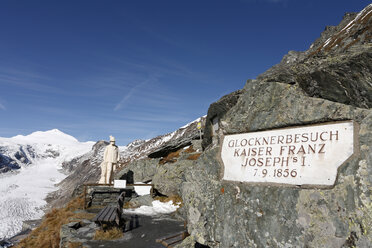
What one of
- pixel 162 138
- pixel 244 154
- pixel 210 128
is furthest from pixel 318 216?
pixel 162 138

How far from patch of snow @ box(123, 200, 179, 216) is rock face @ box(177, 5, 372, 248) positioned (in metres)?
7.94

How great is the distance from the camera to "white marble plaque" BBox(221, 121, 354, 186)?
10.4 feet

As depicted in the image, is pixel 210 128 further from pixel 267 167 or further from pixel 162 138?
pixel 162 138

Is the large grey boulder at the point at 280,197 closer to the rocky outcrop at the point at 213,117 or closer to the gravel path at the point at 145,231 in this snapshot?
the gravel path at the point at 145,231

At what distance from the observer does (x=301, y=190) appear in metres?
3.32

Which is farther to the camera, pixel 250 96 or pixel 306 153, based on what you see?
pixel 250 96

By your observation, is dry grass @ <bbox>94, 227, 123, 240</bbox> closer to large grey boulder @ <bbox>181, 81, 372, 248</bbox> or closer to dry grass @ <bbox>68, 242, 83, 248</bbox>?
dry grass @ <bbox>68, 242, 83, 248</bbox>

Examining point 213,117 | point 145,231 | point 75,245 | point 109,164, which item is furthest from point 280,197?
point 213,117

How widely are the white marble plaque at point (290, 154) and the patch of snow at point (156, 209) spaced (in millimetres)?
8625

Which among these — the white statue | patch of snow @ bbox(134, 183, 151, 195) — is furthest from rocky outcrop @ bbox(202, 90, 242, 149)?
the white statue

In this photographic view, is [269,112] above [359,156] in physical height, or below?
above

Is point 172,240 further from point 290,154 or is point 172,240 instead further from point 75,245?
point 290,154

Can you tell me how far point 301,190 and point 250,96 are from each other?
6.64 feet

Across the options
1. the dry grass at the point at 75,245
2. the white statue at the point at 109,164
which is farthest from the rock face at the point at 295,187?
the white statue at the point at 109,164
